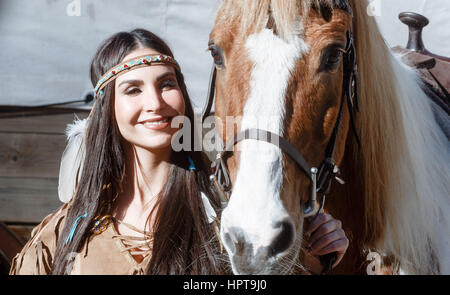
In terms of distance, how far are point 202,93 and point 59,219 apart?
3.34ft

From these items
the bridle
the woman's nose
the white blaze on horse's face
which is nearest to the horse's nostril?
the white blaze on horse's face

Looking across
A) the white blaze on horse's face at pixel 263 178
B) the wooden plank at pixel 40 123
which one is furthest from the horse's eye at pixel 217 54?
the wooden plank at pixel 40 123

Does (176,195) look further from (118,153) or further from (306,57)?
(306,57)

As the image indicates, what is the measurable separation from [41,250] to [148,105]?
22.3 inches

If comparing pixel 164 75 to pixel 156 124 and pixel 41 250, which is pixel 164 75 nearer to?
pixel 156 124

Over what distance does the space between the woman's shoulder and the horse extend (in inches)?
23.0

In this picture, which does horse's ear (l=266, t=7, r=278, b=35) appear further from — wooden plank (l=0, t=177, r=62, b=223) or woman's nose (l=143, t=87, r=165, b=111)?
wooden plank (l=0, t=177, r=62, b=223)

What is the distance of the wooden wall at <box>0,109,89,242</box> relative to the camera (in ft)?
7.09

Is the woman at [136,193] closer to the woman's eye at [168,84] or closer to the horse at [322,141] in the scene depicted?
the woman's eye at [168,84]

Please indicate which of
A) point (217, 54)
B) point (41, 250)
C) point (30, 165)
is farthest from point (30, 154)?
point (217, 54)

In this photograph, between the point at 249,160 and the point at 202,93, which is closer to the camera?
the point at 249,160

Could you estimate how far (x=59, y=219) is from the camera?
135 centimetres

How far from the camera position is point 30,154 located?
2.21 m
